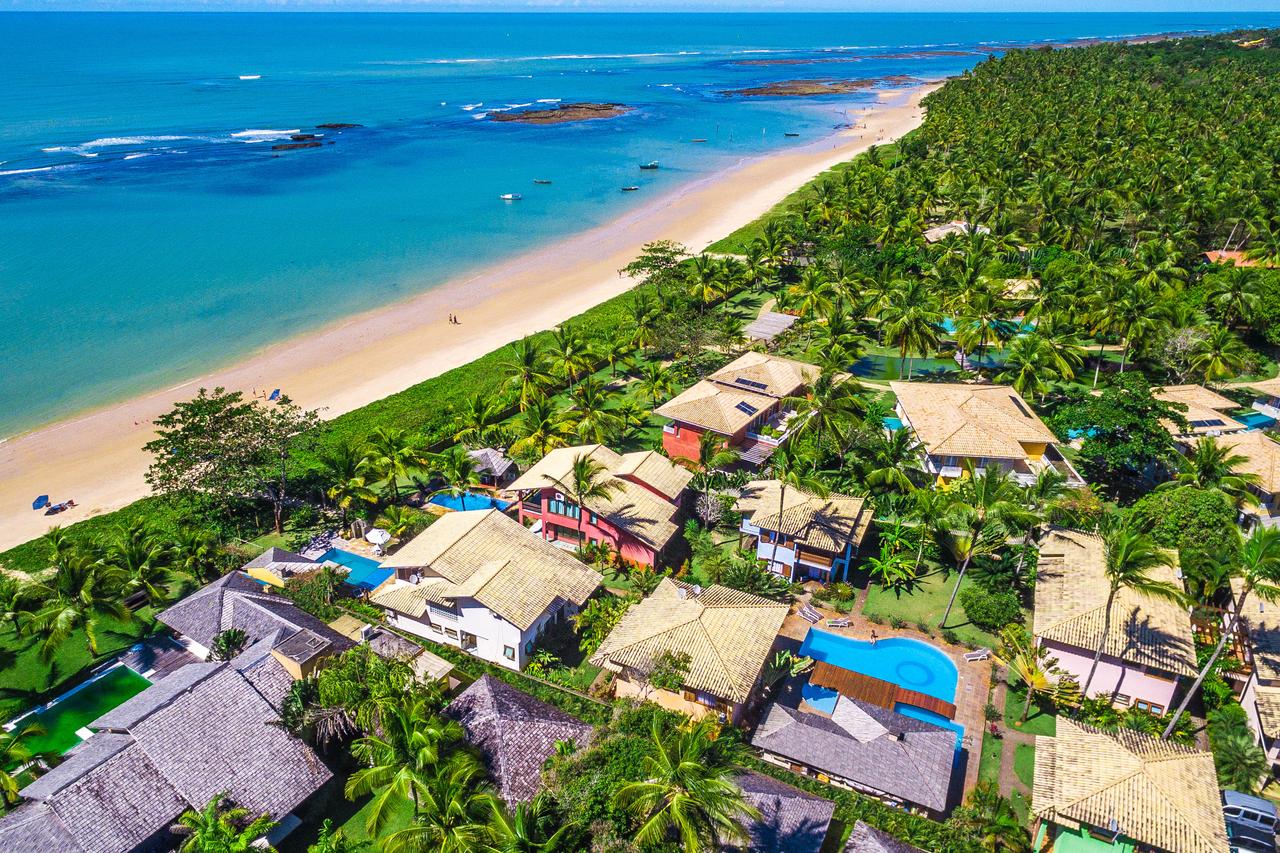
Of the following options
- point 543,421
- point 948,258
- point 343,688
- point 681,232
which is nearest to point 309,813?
point 343,688

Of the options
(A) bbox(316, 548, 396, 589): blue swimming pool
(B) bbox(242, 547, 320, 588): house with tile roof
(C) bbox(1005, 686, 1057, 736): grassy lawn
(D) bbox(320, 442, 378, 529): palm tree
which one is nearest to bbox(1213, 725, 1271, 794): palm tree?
(C) bbox(1005, 686, 1057, 736): grassy lawn

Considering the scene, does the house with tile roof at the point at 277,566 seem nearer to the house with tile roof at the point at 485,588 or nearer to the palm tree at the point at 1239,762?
the house with tile roof at the point at 485,588

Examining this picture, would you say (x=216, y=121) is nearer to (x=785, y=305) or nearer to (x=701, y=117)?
(x=701, y=117)

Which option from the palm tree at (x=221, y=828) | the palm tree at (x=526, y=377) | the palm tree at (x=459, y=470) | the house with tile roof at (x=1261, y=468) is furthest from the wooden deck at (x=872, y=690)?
the palm tree at (x=526, y=377)

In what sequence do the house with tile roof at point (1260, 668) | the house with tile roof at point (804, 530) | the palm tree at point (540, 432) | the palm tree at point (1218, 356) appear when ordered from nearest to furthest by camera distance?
the house with tile roof at point (1260, 668), the house with tile roof at point (804, 530), the palm tree at point (540, 432), the palm tree at point (1218, 356)

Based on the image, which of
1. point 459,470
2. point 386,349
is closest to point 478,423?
point 459,470

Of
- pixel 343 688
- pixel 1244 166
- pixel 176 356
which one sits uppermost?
pixel 1244 166
